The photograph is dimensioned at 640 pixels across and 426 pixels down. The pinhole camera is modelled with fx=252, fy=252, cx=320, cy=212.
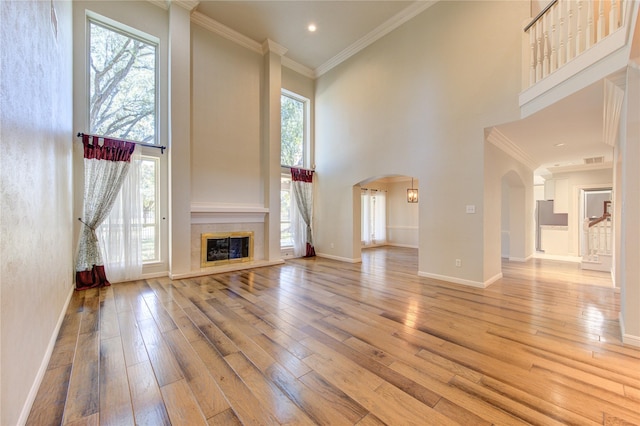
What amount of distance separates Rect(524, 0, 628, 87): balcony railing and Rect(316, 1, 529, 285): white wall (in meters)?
0.27

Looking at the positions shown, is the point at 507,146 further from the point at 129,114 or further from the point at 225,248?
the point at 129,114

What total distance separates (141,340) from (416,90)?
5673 millimetres

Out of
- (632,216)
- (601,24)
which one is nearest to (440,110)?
(601,24)

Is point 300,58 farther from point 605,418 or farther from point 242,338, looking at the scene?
point 605,418

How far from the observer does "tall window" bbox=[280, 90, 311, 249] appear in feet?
22.0

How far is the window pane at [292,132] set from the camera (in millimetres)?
6816

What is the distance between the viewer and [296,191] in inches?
263

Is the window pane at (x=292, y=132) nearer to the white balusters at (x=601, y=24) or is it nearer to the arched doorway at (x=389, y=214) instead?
the arched doorway at (x=389, y=214)

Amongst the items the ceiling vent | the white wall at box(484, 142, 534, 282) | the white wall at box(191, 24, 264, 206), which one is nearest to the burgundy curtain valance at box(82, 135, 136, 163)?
the white wall at box(191, 24, 264, 206)

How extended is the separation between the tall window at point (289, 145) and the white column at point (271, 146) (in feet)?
1.82

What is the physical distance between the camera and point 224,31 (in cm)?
544

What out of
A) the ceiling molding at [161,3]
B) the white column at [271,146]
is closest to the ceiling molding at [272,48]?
the white column at [271,146]

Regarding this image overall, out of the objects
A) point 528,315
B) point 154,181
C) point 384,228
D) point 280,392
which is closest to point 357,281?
point 528,315

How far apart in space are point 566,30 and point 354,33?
3862 mm
